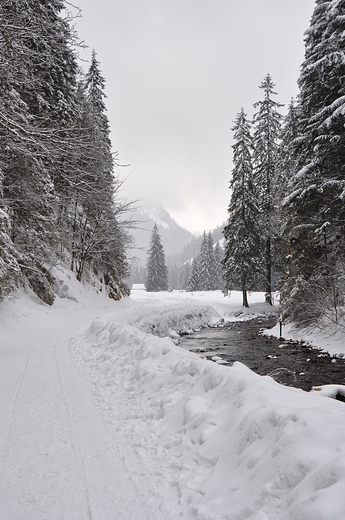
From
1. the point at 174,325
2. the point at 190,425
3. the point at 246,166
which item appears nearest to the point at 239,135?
the point at 246,166

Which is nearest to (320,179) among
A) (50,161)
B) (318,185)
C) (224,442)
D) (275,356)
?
(318,185)

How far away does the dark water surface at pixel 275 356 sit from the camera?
7398 mm

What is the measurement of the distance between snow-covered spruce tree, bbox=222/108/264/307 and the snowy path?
1992cm

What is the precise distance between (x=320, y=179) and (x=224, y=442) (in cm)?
1085

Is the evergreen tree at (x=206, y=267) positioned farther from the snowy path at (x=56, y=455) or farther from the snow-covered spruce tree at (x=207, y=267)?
the snowy path at (x=56, y=455)

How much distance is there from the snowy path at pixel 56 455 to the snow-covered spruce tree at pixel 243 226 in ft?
65.4

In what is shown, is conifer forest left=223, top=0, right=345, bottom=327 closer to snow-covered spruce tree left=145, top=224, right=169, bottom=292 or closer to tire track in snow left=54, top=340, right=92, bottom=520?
tire track in snow left=54, top=340, right=92, bottom=520

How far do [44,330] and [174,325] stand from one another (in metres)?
8.14

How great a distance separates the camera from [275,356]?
9.78 metres

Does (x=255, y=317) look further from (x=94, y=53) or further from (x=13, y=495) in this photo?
(x=94, y=53)

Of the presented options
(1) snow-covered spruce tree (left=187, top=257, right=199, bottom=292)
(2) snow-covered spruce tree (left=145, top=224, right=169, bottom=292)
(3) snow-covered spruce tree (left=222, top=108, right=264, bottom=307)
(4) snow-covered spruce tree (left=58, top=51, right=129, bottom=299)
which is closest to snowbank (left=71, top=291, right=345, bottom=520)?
(4) snow-covered spruce tree (left=58, top=51, right=129, bottom=299)

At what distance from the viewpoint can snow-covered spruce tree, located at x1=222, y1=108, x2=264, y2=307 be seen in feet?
78.6

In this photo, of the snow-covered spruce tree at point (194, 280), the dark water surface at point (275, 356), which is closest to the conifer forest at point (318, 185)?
the dark water surface at point (275, 356)

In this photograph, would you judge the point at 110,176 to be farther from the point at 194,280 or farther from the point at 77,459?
the point at 194,280
